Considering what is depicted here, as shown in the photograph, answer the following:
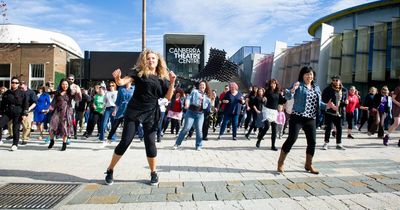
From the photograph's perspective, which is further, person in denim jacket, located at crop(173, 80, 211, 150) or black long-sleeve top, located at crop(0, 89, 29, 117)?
person in denim jacket, located at crop(173, 80, 211, 150)

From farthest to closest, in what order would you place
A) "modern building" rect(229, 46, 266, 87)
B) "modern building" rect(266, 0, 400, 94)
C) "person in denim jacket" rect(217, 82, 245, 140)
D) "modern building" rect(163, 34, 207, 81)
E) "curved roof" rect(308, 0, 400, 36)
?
1. "modern building" rect(229, 46, 266, 87)
2. "curved roof" rect(308, 0, 400, 36)
3. "modern building" rect(266, 0, 400, 94)
4. "modern building" rect(163, 34, 207, 81)
5. "person in denim jacket" rect(217, 82, 245, 140)

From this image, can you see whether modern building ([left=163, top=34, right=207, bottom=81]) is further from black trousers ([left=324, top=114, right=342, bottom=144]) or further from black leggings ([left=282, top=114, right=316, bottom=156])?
black leggings ([left=282, top=114, right=316, bottom=156])

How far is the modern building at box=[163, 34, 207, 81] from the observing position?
83.6ft

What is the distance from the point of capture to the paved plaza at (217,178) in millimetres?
4082

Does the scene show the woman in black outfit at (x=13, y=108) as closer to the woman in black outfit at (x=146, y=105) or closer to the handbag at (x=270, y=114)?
the woman in black outfit at (x=146, y=105)

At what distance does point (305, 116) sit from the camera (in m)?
5.73

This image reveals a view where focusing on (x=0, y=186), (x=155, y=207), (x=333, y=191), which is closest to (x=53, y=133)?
(x=0, y=186)

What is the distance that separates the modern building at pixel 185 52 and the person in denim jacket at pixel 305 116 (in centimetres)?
1946

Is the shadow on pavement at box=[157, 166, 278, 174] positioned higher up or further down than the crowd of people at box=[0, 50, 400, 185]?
further down

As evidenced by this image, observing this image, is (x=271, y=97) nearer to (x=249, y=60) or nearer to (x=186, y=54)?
(x=186, y=54)

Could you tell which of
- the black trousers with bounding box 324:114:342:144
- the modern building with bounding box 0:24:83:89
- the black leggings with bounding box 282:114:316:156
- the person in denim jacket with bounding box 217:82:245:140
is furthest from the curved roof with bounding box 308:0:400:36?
the black leggings with bounding box 282:114:316:156

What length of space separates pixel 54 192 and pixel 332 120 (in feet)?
Result: 22.2

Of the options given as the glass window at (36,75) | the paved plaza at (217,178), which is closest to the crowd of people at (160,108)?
the paved plaza at (217,178)

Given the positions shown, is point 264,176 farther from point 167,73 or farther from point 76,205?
point 76,205
